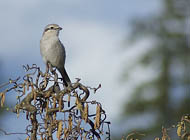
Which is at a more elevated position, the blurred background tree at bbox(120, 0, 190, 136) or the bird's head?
the blurred background tree at bbox(120, 0, 190, 136)

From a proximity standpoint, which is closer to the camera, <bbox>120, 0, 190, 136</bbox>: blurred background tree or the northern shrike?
the northern shrike

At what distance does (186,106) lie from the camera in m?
24.0

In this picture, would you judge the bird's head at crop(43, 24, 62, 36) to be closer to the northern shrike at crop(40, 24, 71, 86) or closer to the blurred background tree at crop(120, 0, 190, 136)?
Answer: the northern shrike at crop(40, 24, 71, 86)

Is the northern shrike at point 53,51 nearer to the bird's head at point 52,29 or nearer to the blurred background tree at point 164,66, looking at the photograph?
the bird's head at point 52,29

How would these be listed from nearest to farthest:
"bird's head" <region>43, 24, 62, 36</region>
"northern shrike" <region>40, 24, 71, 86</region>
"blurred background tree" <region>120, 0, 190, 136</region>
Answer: "northern shrike" <region>40, 24, 71, 86</region> → "bird's head" <region>43, 24, 62, 36</region> → "blurred background tree" <region>120, 0, 190, 136</region>

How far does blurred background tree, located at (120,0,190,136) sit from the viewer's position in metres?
22.9

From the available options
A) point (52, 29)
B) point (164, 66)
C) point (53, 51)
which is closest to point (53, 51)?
point (53, 51)

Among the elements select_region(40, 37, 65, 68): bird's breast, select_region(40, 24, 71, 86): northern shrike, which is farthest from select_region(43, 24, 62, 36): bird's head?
select_region(40, 37, 65, 68): bird's breast

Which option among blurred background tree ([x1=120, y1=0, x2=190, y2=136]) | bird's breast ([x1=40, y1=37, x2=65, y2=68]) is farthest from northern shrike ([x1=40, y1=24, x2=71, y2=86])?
blurred background tree ([x1=120, y1=0, x2=190, y2=136])

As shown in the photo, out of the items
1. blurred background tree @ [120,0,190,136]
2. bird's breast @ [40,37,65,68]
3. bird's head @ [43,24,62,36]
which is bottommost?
bird's breast @ [40,37,65,68]

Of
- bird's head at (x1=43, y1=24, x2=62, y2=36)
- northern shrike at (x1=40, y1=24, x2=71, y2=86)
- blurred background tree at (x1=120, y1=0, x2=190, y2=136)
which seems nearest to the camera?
northern shrike at (x1=40, y1=24, x2=71, y2=86)

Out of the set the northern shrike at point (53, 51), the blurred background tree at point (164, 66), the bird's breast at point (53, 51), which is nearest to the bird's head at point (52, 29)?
the northern shrike at point (53, 51)

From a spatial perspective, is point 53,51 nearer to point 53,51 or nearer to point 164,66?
point 53,51

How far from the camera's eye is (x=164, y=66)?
80.4ft
